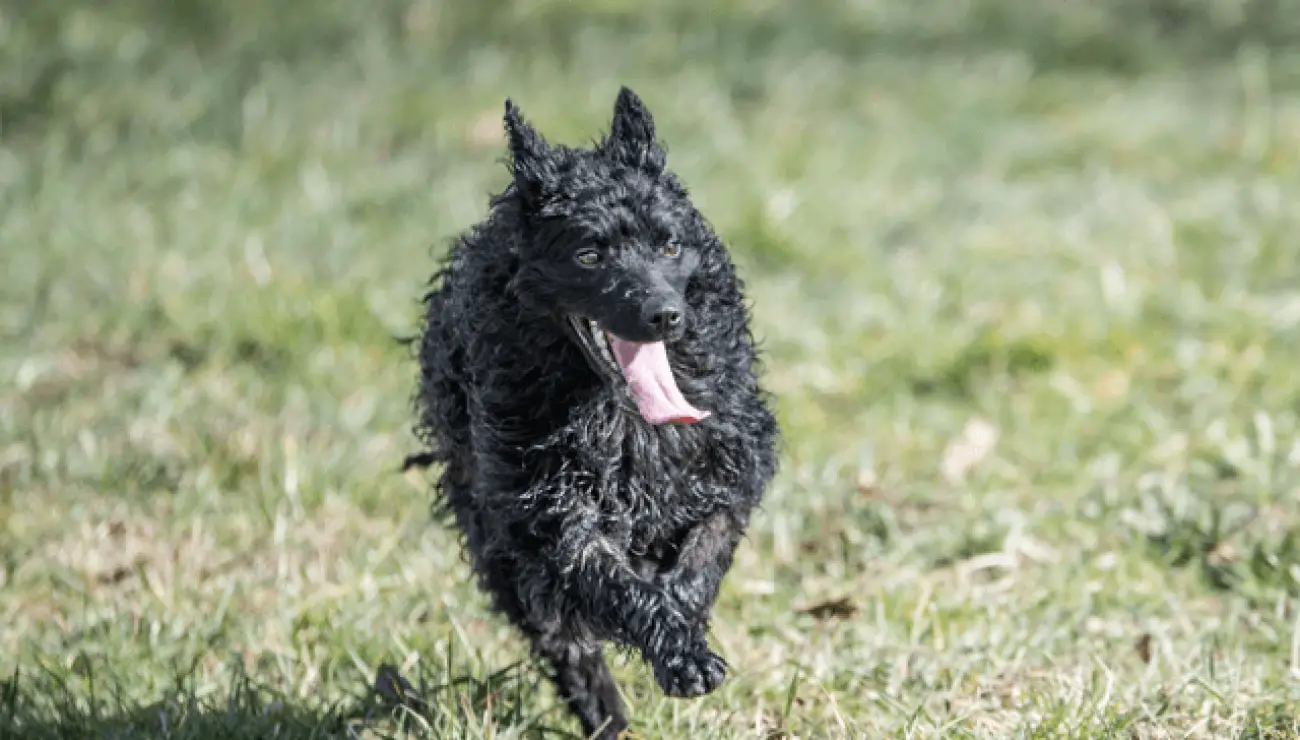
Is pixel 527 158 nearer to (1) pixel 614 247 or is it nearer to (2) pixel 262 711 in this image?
(1) pixel 614 247

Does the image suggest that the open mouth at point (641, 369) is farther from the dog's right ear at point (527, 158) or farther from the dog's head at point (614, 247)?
the dog's right ear at point (527, 158)

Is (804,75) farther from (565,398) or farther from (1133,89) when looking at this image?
(565,398)

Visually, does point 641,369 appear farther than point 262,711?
No

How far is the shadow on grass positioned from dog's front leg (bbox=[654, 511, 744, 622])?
0.49m

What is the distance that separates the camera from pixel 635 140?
3.54 metres

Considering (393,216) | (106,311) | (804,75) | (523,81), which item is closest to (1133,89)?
(804,75)

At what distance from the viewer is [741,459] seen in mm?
3623

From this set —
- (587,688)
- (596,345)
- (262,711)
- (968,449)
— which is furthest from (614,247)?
(968,449)

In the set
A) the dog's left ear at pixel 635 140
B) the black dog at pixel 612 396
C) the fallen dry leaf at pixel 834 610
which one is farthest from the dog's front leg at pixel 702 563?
the fallen dry leaf at pixel 834 610

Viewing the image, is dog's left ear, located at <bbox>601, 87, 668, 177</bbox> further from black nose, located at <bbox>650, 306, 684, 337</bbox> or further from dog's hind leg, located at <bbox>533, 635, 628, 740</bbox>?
dog's hind leg, located at <bbox>533, 635, 628, 740</bbox>

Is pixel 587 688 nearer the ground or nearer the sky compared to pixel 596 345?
nearer the ground

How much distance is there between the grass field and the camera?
13.6 ft

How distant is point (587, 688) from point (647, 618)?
2.29 ft

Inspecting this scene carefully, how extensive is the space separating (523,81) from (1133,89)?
372 centimetres
